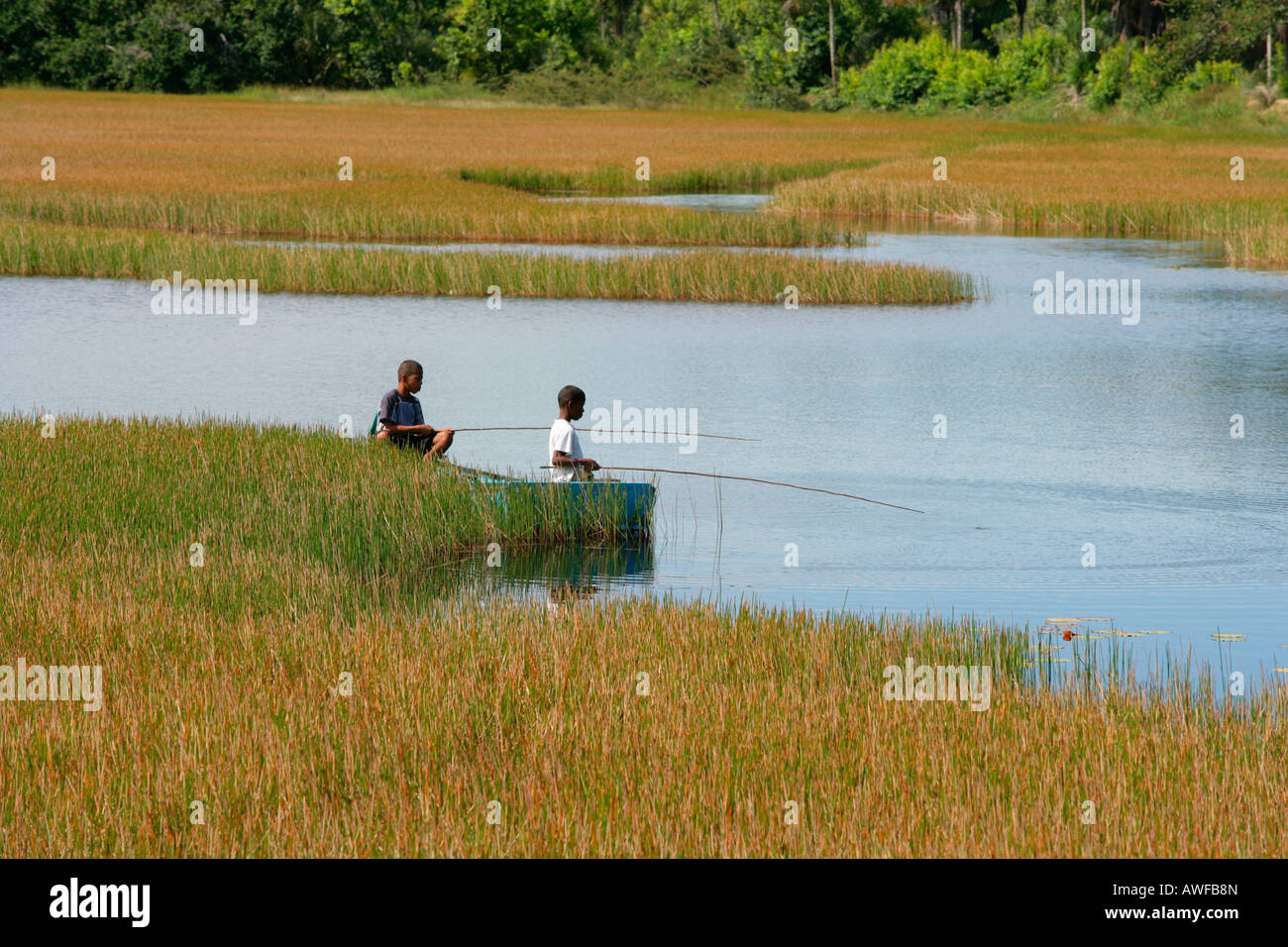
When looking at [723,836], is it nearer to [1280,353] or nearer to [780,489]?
[780,489]

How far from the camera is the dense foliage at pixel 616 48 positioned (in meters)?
83.6

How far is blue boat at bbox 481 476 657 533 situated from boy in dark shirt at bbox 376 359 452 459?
128 cm

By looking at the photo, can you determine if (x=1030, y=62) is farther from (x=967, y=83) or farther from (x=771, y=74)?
(x=771, y=74)

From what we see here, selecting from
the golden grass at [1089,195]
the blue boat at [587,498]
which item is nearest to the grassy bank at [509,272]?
the golden grass at [1089,195]

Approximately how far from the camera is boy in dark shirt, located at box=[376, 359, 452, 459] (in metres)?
14.0

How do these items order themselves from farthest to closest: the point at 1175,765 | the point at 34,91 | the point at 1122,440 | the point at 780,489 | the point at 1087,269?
the point at 34,91 < the point at 1087,269 < the point at 1122,440 < the point at 780,489 < the point at 1175,765

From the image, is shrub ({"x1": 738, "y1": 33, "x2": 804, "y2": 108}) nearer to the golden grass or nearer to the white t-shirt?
the golden grass

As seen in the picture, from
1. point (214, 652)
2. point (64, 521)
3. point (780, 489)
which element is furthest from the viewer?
point (780, 489)

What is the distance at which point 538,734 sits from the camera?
7375mm

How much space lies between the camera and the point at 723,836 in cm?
614

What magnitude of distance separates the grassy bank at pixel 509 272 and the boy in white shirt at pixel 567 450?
17.1 metres

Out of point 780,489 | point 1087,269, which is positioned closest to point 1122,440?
point 780,489

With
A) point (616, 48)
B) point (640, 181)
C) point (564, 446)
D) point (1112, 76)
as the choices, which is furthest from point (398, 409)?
point (616, 48)
